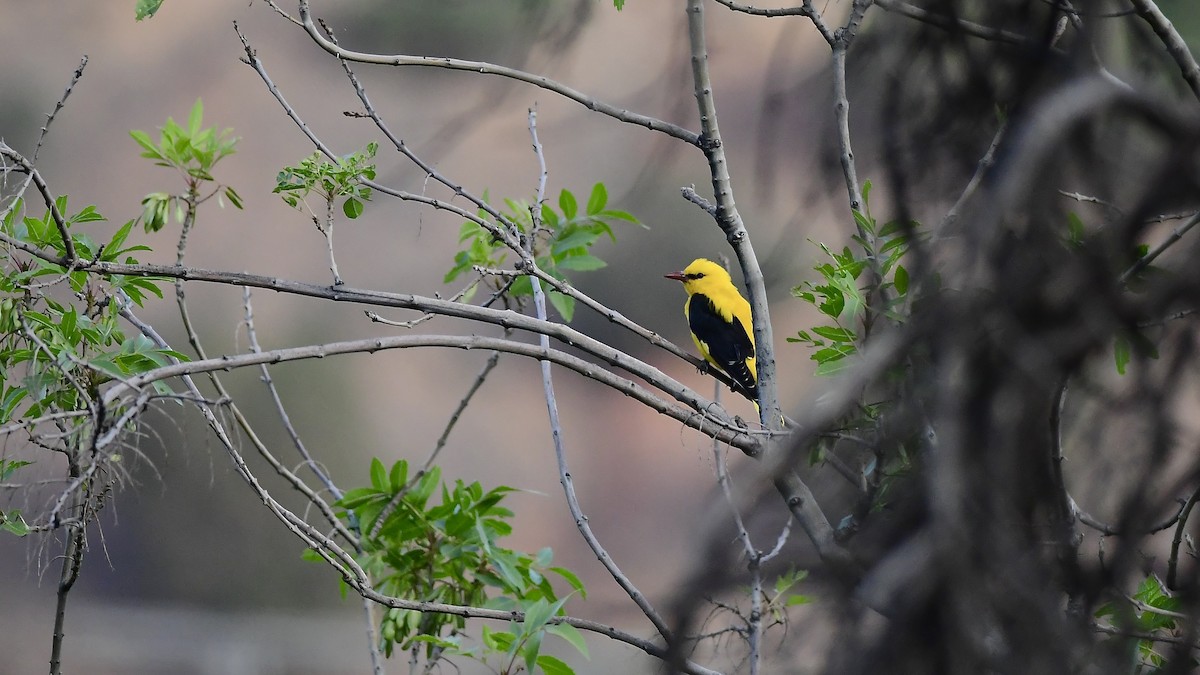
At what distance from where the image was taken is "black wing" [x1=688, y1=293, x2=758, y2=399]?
280 centimetres

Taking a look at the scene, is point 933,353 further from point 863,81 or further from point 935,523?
point 863,81

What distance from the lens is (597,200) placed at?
1560 millimetres

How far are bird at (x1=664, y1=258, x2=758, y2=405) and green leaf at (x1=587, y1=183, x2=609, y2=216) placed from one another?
4.01 feet

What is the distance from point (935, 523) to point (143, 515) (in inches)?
129

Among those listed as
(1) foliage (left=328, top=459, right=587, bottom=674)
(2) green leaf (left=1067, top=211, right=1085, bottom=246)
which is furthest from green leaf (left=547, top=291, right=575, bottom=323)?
(2) green leaf (left=1067, top=211, right=1085, bottom=246)

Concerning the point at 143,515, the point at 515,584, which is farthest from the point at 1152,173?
the point at 143,515

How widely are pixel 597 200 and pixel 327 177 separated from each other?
1.54ft

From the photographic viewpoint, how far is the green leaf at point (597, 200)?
1555mm

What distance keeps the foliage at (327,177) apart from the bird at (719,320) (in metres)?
1.60

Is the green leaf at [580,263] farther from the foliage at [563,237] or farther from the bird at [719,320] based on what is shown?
the bird at [719,320]

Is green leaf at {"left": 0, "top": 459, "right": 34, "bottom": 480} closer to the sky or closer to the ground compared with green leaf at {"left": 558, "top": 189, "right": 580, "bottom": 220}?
closer to the ground

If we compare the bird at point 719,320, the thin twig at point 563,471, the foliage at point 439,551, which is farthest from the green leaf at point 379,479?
the bird at point 719,320

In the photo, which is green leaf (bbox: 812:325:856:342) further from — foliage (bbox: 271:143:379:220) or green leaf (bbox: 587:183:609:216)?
foliage (bbox: 271:143:379:220)

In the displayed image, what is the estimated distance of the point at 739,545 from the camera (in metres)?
0.42
